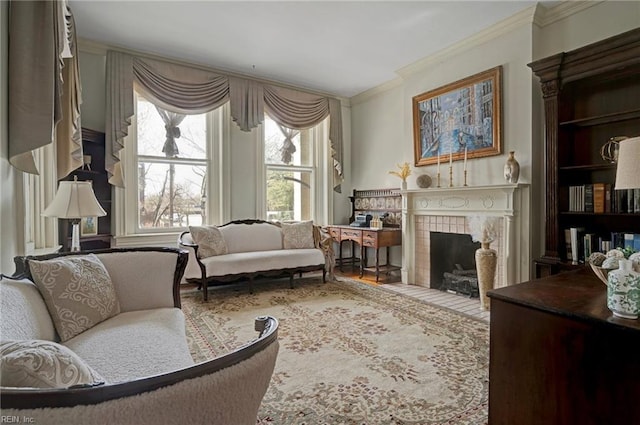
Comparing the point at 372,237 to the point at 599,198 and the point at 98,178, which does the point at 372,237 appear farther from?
the point at 98,178

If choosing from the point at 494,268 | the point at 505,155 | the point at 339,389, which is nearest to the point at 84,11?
the point at 339,389

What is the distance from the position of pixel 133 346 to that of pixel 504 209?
3.54m

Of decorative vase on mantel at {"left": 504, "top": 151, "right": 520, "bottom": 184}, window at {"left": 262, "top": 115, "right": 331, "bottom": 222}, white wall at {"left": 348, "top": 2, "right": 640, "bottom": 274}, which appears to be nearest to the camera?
white wall at {"left": 348, "top": 2, "right": 640, "bottom": 274}

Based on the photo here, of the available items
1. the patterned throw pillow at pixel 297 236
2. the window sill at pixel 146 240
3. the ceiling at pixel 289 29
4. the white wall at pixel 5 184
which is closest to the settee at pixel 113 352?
the white wall at pixel 5 184

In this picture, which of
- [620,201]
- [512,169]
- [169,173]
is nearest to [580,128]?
[512,169]

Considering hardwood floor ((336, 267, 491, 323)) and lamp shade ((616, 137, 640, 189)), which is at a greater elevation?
lamp shade ((616, 137, 640, 189))

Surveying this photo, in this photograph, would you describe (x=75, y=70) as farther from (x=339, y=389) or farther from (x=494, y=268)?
(x=494, y=268)

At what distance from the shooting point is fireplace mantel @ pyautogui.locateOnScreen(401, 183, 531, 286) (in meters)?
3.47

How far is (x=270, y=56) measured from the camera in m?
4.41

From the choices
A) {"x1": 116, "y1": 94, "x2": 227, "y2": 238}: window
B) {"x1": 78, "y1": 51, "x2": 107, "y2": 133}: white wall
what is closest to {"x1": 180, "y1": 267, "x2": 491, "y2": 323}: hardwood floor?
{"x1": 116, "y1": 94, "x2": 227, "y2": 238}: window

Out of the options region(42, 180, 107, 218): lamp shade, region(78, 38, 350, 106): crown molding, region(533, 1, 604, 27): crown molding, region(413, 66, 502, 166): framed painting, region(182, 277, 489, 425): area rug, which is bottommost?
region(182, 277, 489, 425): area rug

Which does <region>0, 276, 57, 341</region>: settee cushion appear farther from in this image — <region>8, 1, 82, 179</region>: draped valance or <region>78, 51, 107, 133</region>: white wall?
<region>78, 51, 107, 133</region>: white wall

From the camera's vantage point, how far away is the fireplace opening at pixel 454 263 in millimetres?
4074

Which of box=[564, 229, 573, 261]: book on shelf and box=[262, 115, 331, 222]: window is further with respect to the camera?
box=[262, 115, 331, 222]: window
